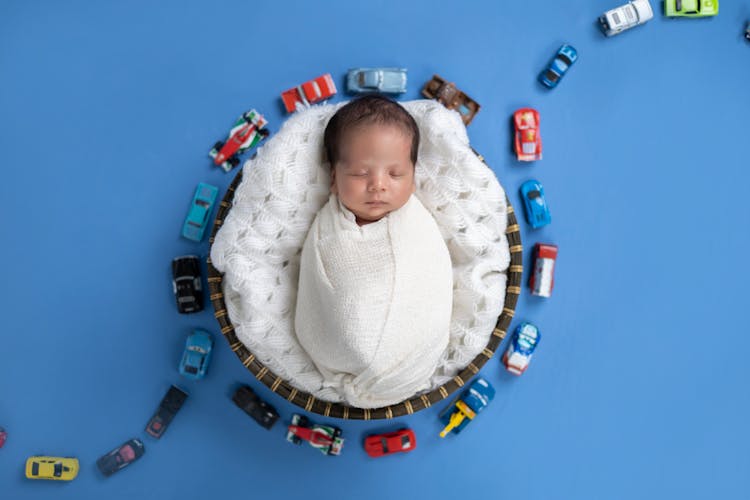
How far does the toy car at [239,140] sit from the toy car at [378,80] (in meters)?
0.21

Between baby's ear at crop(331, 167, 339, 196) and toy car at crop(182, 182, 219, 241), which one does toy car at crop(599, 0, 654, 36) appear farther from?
toy car at crop(182, 182, 219, 241)

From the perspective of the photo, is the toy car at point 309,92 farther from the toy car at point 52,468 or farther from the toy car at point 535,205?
the toy car at point 52,468

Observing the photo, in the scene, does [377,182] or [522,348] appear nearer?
[377,182]

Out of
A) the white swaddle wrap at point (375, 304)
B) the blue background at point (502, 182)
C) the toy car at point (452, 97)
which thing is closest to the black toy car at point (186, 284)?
the blue background at point (502, 182)

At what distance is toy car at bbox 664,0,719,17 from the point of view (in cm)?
136

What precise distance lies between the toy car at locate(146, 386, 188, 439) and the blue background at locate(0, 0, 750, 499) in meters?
0.02

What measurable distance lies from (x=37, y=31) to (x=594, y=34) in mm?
1219

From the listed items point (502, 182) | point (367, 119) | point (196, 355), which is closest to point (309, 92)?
point (367, 119)

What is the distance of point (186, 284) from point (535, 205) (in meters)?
0.75

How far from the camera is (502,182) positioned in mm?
1343

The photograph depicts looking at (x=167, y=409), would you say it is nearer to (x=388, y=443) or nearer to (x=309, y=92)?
(x=388, y=443)

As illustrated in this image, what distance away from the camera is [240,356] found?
1.13 metres

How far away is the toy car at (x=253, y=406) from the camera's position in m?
1.28

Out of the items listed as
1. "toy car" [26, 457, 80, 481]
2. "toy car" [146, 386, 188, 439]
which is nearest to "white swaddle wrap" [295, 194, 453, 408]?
"toy car" [146, 386, 188, 439]
